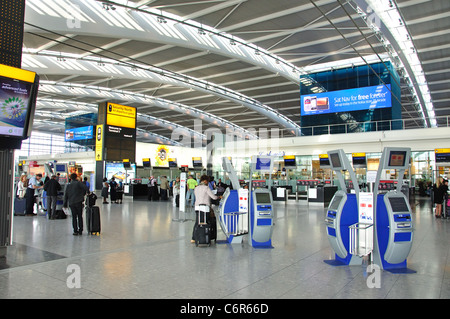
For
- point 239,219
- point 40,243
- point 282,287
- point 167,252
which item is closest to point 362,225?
point 282,287

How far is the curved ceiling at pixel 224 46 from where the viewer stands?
1644 cm

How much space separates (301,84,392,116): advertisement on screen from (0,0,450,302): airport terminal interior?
105 mm

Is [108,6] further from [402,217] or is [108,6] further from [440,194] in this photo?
[440,194]

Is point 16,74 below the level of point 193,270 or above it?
above

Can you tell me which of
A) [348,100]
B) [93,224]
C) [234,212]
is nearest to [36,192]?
[93,224]

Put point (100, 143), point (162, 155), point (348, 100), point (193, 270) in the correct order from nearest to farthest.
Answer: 1. point (193, 270)
2. point (100, 143)
3. point (348, 100)
4. point (162, 155)

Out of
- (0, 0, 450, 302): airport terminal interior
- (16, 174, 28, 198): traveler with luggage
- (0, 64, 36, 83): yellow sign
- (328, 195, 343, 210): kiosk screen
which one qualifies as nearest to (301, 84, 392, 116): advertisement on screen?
(0, 0, 450, 302): airport terminal interior

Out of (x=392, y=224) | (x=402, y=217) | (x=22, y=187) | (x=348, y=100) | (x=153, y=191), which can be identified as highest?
(x=348, y=100)

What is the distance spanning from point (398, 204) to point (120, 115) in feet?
74.7

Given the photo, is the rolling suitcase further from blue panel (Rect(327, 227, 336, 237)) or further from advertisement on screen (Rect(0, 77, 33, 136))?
advertisement on screen (Rect(0, 77, 33, 136))

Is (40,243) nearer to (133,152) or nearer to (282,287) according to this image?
(282,287)

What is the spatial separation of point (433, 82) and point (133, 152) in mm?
23686

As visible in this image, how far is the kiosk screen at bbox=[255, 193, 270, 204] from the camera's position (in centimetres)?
701

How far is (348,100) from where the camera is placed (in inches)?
993
